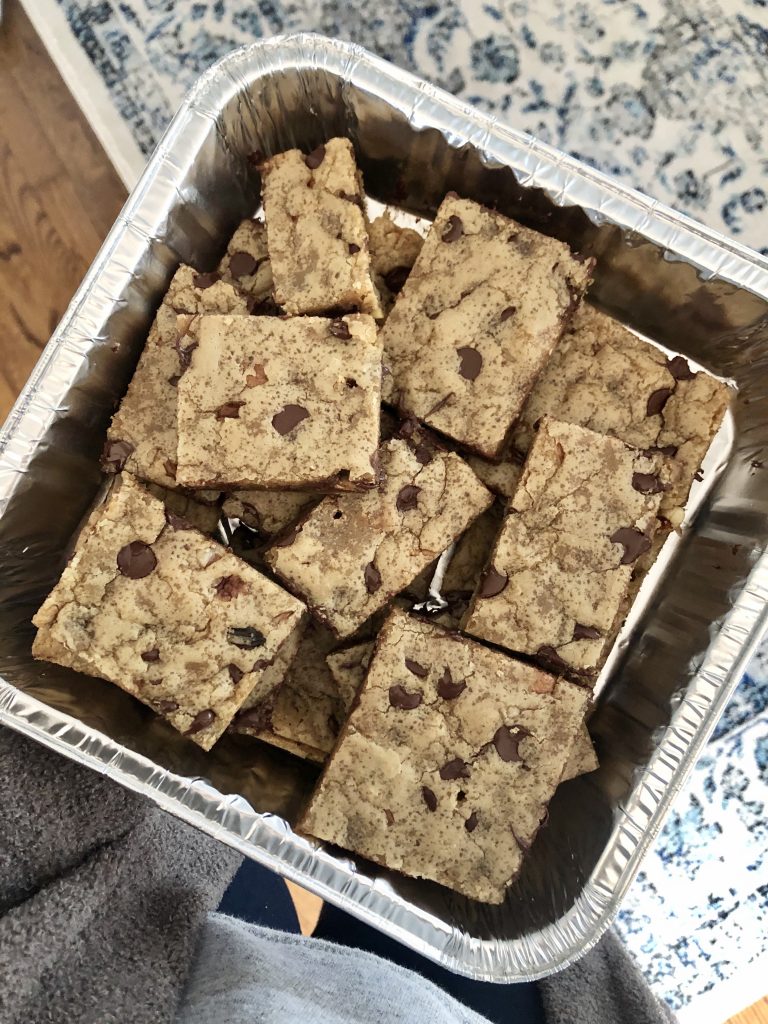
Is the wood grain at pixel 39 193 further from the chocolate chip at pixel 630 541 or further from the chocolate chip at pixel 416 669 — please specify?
the chocolate chip at pixel 630 541

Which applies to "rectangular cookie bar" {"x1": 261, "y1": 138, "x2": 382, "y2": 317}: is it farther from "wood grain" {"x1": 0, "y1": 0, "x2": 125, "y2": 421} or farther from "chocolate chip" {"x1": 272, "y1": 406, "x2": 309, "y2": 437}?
"wood grain" {"x1": 0, "y1": 0, "x2": 125, "y2": 421}

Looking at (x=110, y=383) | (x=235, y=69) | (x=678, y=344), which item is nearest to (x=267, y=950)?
(x=110, y=383)

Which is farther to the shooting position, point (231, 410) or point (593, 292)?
point (593, 292)

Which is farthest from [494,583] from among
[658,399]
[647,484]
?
[658,399]

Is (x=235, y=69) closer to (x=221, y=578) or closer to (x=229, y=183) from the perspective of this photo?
(x=229, y=183)

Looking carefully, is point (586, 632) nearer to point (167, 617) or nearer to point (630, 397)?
point (630, 397)

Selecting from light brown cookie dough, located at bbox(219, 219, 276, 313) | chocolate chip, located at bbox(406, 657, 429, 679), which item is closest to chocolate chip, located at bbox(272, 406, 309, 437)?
light brown cookie dough, located at bbox(219, 219, 276, 313)

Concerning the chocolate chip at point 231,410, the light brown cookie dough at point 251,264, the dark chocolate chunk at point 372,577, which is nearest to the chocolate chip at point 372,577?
the dark chocolate chunk at point 372,577
